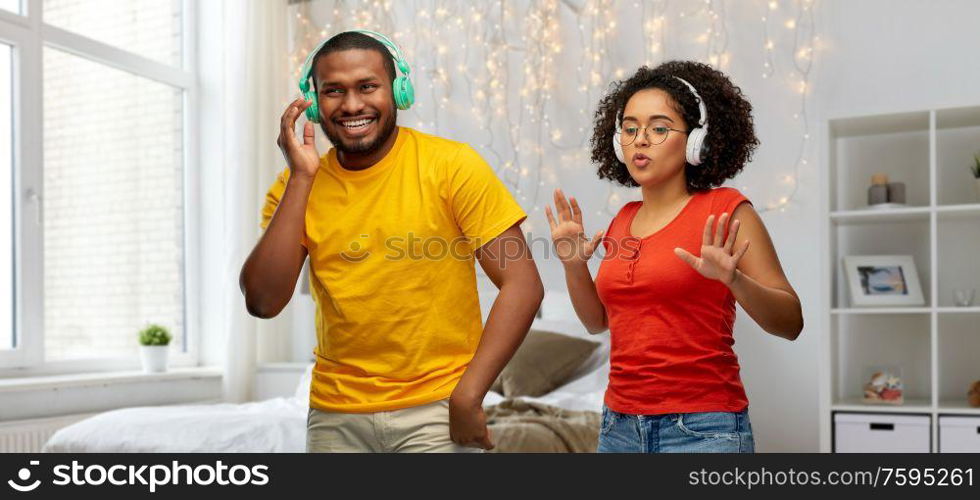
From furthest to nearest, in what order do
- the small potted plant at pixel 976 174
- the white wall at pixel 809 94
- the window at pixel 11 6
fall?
the window at pixel 11 6 → the white wall at pixel 809 94 → the small potted plant at pixel 976 174

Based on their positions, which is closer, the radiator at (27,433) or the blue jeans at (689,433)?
the blue jeans at (689,433)

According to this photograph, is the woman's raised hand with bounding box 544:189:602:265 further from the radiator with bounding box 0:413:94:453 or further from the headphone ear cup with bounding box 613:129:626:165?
the radiator with bounding box 0:413:94:453

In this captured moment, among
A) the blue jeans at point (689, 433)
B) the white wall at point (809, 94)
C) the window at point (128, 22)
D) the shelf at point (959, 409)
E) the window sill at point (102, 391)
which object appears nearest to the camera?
the blue jeans at point (689, 433)

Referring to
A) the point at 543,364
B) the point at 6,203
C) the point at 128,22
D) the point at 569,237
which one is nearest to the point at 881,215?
the point at 543,364

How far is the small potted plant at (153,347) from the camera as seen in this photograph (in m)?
4.23

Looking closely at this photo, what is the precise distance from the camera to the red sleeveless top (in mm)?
1435

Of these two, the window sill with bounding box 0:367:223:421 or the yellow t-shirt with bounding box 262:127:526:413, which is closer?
the yellow t-shirt with bounding box 262:127:526:413

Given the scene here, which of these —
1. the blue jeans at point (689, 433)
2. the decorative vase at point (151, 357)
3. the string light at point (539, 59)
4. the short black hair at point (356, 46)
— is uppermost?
the string light at point (539, 59)

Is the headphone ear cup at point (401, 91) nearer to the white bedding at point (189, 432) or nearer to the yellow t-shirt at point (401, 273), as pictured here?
the yellow t-shirt at point (401, 273)

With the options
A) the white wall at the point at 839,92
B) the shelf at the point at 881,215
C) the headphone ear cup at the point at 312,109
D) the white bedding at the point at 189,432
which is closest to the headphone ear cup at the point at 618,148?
the headphone ear cup at the point at 312,109

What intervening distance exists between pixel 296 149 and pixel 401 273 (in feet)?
A: 0.81

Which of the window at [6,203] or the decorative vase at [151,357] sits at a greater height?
the window at [6,203]

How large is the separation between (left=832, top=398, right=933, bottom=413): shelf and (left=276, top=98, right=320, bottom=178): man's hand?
241cm

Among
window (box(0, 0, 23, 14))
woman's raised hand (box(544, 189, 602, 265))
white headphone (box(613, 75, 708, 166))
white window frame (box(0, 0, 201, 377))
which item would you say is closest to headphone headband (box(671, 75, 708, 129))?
white headphone (box(613, 75, 708, 166))
